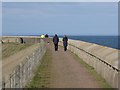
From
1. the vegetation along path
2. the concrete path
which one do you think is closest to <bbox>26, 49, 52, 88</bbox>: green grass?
the vegetation along path

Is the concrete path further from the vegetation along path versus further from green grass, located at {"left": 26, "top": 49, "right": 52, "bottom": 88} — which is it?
green grass, located at {"left": 26, "top": 49, "right": 52, "bottom": 88}

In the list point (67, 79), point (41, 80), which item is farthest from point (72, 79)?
point (41, 80)

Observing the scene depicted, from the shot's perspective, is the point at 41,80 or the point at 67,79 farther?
the point at 67,79

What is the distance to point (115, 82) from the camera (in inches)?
576

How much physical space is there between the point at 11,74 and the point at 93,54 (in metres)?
12.0

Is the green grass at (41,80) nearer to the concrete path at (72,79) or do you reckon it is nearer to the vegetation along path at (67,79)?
the vegetation along path at (67,79)

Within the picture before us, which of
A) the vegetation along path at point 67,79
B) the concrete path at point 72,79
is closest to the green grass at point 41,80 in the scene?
the vegetation along path at point 67,79

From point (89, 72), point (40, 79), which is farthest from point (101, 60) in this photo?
point (40, 79)

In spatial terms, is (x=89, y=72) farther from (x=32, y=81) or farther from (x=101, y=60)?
(x=32, y=81)

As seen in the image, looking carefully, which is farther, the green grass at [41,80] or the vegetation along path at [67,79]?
the vegetation along path at [67,79]

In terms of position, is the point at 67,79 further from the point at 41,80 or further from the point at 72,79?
the point at 41,80

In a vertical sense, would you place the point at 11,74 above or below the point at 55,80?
above

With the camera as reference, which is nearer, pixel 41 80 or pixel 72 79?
pixel 41 80

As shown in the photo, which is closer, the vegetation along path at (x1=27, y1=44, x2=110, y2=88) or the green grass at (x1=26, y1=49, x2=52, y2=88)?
the green grass at (x1=26, y1=49, x2=52, y2=88)
